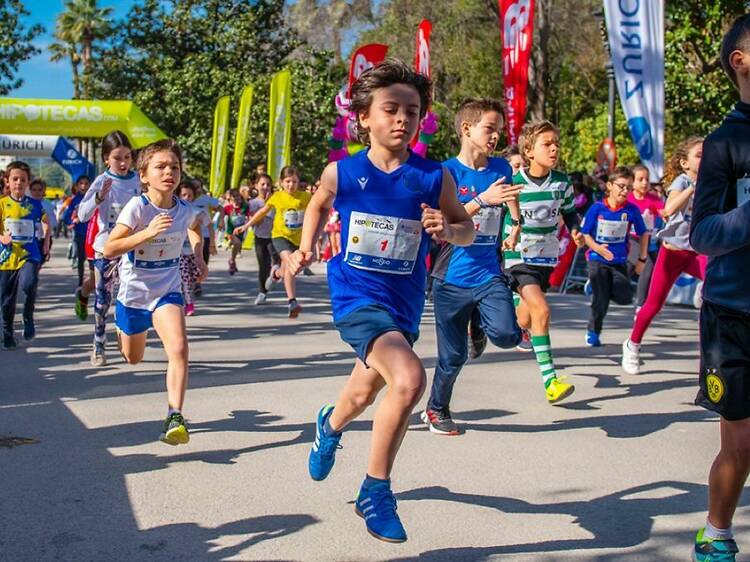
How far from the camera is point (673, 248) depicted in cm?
819

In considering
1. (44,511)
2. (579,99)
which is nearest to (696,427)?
(44,511)

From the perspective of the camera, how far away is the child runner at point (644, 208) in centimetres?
1034

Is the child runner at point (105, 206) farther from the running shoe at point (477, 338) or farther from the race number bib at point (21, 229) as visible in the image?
the running shoe at point (477, 338)

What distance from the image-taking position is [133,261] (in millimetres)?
6004

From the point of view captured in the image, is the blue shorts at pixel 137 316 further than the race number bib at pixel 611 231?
No

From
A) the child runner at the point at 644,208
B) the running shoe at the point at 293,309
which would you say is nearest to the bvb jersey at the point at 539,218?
the child runner at the point at 644,208

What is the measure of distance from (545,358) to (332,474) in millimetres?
2272

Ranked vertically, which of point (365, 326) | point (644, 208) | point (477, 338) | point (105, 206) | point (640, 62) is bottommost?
point (477, 338)

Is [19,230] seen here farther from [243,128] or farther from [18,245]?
[243,128]

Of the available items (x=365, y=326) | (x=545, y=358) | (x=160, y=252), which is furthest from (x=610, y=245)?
(x=365, y=326)

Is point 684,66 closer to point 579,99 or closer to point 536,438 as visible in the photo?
point 579,99

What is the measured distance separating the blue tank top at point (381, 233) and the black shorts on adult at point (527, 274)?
9.84 feet

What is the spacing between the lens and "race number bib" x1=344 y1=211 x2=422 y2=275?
166 inches

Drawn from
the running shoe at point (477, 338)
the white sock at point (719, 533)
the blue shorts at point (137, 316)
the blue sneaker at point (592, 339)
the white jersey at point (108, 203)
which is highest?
the white jersey at point (108, 203)
